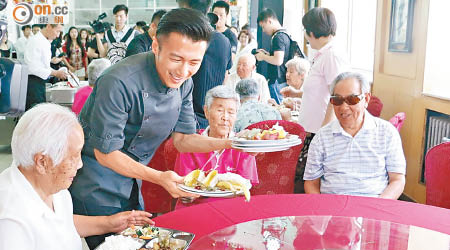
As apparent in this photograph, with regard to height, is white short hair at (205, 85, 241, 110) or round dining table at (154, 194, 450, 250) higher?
white short hair at (205, 85, 241, 110)

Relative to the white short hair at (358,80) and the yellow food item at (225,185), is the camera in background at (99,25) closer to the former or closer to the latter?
the white short hair at (358,80)

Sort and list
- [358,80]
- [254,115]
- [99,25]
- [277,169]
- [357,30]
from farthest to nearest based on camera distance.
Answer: [99,25], [357,30], [254,115], [277,169], [358,80]

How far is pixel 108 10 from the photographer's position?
14930 millimetres

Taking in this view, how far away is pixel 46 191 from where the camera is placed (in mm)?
1291

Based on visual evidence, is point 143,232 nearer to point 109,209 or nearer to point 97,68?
point 109,209

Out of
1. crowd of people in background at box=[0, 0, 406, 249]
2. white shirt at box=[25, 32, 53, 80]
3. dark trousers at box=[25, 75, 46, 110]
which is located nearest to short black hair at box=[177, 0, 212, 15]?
crowd of people in background at box=[0, 0, 406, 249]

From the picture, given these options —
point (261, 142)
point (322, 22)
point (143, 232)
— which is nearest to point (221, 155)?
point (261, 142)

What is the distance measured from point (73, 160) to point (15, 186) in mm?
161

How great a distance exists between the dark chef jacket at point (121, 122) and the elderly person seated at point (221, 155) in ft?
1.41

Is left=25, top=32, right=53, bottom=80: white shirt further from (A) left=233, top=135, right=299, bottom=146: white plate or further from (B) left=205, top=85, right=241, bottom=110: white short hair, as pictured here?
(A) left=233, top=135, right=299, bottom=146: white plate

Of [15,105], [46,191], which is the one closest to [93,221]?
[46,191]

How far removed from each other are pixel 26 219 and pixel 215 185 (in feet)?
2.22

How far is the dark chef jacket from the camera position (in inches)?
62.1

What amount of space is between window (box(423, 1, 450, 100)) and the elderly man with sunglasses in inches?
56.9
